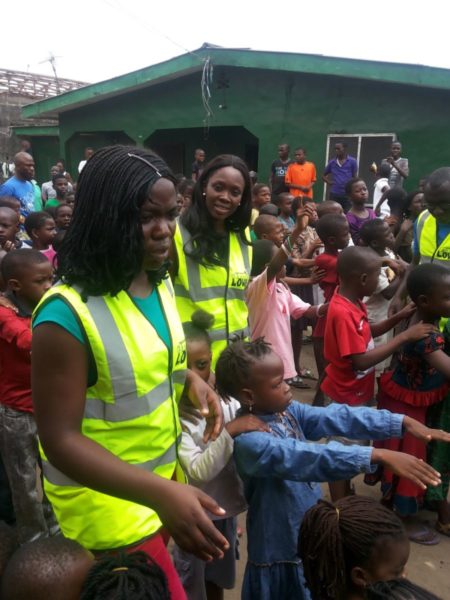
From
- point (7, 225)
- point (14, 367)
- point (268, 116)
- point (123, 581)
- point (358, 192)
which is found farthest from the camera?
point (268, 116)

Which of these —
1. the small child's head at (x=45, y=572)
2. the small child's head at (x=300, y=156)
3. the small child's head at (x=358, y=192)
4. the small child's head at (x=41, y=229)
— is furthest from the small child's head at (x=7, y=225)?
the small child's head at (x=300, y=156)

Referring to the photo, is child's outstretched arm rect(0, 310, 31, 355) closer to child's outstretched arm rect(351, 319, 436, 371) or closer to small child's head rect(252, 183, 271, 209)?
child's outstretched arm rect(351, 319, 436, 371)

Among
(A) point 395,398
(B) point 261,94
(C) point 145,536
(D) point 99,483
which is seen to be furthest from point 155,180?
(B) point 261,94

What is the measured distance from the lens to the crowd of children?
4.21 feet

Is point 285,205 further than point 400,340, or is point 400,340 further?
point 285,205

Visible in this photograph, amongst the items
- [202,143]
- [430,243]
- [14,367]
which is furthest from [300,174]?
[14,367]

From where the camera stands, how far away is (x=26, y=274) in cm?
249

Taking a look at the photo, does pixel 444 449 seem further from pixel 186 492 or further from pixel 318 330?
pixel 186 492

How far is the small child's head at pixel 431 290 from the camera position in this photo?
8.51ft

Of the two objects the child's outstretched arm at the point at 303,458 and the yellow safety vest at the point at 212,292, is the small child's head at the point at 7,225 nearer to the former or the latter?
the yellow safety vest at the point at 212,292

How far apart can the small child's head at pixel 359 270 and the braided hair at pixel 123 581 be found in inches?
78.8

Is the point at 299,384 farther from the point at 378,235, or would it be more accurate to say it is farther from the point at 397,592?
the point at 397,592

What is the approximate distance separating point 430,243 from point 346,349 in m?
1.21

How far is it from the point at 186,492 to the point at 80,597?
12.9 inches
